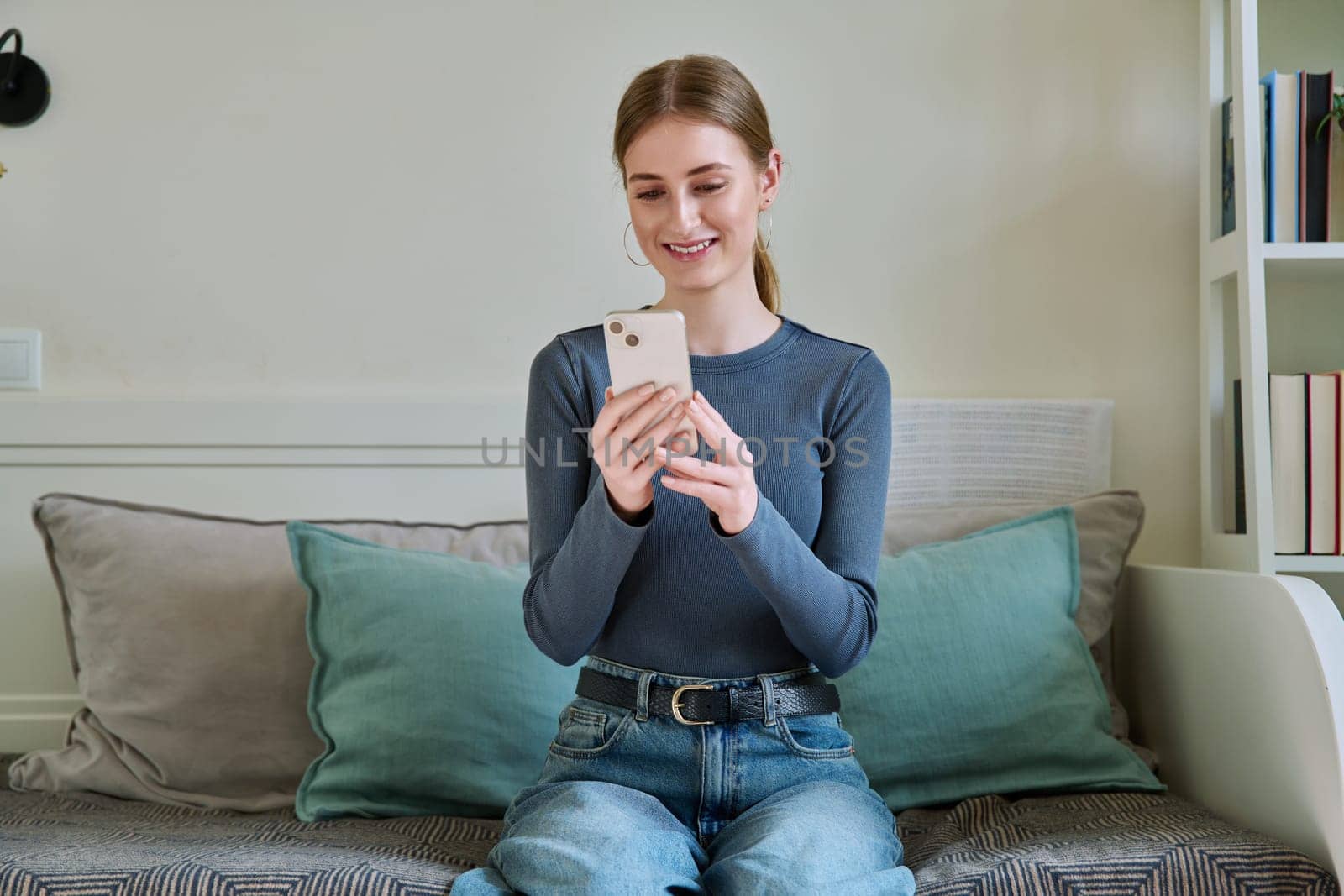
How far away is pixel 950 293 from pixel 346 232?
901mm

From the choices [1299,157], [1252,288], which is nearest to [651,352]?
[1252,288]

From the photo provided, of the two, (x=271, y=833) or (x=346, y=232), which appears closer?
(x=271, y=833)

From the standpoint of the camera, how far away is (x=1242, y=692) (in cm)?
128

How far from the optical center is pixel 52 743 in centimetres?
168

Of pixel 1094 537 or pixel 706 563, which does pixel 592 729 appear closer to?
pixel 706 563

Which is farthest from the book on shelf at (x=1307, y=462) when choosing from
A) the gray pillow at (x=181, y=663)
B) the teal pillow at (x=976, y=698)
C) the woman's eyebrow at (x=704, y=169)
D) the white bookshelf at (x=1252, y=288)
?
the gray pillow at (x=181, y=663)

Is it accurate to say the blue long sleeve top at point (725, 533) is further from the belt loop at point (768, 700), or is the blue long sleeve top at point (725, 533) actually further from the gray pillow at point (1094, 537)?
the gray pillow at point (1094, 537)

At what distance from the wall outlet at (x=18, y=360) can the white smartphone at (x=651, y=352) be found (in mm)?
1150

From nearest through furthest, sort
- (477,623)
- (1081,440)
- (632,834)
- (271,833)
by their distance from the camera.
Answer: (632,834) < (271,833) < (477,623) < (1081,440)

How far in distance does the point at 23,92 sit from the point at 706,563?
1303mm

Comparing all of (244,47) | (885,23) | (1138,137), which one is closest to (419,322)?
(244,47)

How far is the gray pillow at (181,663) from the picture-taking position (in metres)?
1.38

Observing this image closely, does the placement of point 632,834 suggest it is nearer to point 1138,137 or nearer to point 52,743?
point 52,743

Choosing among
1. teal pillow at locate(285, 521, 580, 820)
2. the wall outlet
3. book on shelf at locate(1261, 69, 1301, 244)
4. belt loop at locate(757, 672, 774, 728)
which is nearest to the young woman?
belt loop at locate(757, 672, 774, 728)
